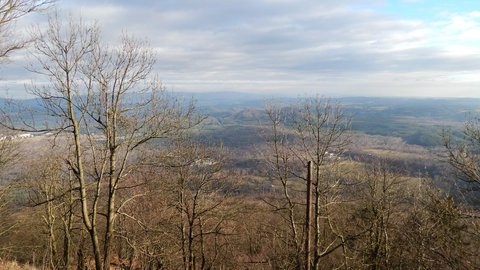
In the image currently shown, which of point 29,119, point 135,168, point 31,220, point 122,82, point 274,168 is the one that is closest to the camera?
point 29,119

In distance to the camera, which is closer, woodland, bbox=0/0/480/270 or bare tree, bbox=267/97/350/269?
woodland, bbox=0/0/480/270

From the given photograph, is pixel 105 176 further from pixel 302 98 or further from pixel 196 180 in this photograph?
pixel 302 98

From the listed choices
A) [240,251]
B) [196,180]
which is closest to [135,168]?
[196,180]

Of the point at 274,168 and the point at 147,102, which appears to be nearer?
the point at 147,102

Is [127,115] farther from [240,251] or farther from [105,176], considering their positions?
[240,251]

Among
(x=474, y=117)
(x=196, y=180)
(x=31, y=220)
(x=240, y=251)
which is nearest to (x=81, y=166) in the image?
(x=196, y=180)

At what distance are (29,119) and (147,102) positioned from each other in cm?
340

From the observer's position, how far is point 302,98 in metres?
16.9

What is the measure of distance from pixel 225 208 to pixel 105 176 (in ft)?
34.3

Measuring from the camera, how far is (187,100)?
13.3 metres

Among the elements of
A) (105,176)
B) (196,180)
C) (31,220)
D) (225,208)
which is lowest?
(31,220)

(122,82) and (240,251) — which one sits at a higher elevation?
(122,82)

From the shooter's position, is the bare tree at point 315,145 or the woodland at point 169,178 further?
the bare tree at point 315,145

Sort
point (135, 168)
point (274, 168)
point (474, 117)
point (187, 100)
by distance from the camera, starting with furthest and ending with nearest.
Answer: point (274, 168) → point (474, 117) → point (187, 100) → point (135, 168)
